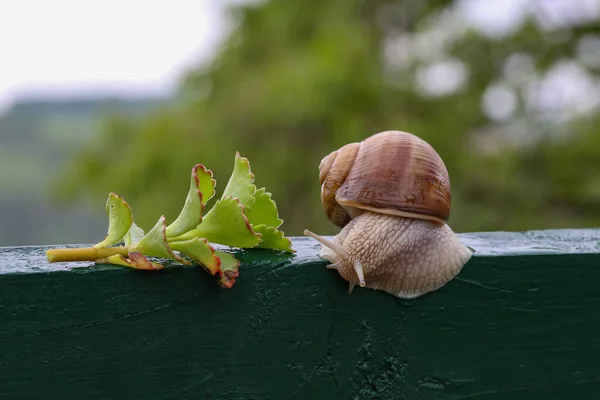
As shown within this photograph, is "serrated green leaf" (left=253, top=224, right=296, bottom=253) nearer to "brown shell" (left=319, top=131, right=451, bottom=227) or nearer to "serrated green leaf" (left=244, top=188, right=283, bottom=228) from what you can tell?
"serrated green leaf" (left=244, top=188, right=283, bottom=228)

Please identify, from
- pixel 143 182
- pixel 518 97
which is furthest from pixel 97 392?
pixel 518 97

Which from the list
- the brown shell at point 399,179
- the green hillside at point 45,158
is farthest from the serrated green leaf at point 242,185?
the green hillside at point 45,158

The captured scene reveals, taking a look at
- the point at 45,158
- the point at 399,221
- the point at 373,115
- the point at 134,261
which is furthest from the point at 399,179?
the point at 45,158

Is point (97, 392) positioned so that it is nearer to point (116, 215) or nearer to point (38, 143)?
point (116, 215)

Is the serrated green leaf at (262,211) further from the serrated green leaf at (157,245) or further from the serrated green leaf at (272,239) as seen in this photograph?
the serrated green leaf at (157,245)

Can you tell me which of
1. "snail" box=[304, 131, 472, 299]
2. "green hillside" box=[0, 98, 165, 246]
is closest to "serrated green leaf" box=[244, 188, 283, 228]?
"snail" box=[304, 131, 472, 299]

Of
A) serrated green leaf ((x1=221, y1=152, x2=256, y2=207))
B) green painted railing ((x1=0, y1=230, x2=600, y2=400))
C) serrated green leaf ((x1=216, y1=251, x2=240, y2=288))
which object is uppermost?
serrated green leaf ((x1=221, y1=152, x2=256, y2=207))

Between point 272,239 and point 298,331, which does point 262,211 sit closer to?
point 272,239
